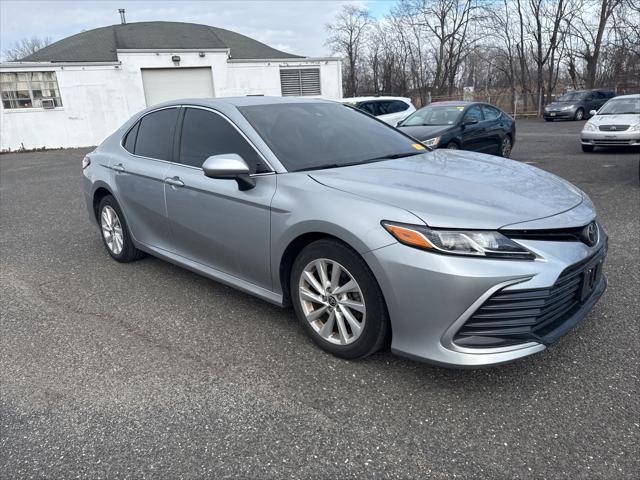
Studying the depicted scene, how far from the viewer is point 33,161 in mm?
17656

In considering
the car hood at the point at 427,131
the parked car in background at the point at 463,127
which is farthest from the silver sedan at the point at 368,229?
the parked car in background at the point at 463,127

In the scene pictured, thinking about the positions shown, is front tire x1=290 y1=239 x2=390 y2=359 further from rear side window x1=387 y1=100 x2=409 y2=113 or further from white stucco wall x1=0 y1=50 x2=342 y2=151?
white stucco wall x1=0 y1=50 x2=342 y2=151

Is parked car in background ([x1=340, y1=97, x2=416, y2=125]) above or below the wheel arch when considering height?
above

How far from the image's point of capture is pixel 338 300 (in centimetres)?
290

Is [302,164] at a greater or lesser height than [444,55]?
lesser

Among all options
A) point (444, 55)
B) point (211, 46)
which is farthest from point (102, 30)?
point (444, 55)

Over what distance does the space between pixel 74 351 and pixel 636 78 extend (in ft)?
121

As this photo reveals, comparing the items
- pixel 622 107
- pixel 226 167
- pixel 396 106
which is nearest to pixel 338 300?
pixel 226 167

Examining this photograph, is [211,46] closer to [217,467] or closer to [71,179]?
[71,179]

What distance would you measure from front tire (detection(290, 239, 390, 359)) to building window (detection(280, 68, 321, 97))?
23.1 meters

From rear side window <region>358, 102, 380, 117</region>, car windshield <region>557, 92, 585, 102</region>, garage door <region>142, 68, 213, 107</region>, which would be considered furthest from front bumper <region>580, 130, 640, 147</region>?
garage door <region>142, 68, 213, 107</region>

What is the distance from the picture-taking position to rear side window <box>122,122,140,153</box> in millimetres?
4684

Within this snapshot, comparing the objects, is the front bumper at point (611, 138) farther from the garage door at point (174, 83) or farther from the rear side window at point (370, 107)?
the garage door at point (174, 83)

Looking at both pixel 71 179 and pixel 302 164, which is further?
pixel 71 179
